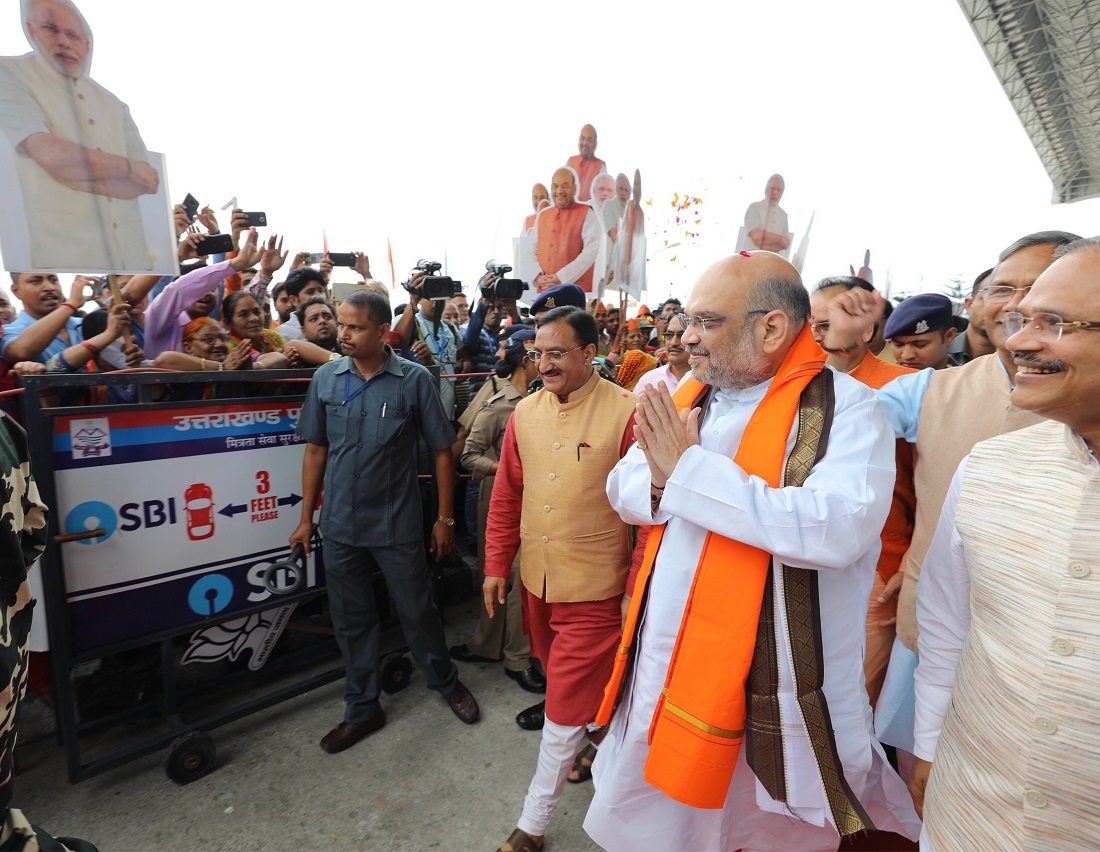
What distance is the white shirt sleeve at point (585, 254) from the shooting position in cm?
602

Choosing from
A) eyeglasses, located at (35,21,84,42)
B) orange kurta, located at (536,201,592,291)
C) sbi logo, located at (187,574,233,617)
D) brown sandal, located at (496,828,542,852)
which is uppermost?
eyeglasses, located at (35,21,84,42)

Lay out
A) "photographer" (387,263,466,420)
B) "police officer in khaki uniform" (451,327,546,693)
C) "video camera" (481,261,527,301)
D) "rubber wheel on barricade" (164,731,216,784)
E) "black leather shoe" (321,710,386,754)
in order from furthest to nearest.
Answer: "video camera" (481,261,527,301)
"photographer" (387,263,466,420)
"police officer in khaki uniform" (451,327,546,693)
"black leather shoe" (321,710,386,754)
"rubber wheel on barricade" (164,731,216,784)

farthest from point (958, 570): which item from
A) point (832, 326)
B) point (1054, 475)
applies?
point (832, 326)

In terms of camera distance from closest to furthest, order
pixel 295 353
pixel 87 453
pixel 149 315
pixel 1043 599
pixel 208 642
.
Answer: pixel 1043 599 → pixel 87 453 → pixel 208 642 → pixel 149 315 → pixel 295 353

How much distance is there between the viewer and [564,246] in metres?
6.07

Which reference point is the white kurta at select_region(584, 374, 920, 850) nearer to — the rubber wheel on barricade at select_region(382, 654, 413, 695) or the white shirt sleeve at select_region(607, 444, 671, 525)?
the white shirt sleeve at select_region(607, 444, 671, 525)

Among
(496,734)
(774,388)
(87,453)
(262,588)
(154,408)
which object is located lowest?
(496,734)

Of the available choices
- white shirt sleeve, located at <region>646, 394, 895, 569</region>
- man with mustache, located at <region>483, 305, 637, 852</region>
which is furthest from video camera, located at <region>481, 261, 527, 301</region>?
white shirt sleeve, located at <region>646, 394, 895, 569</region>

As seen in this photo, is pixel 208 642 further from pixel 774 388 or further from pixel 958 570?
pixel 958 570

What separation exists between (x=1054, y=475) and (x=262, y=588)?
3.08m

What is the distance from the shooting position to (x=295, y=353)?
365cm

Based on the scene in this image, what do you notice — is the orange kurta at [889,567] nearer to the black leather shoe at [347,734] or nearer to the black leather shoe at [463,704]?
the black leather shoe at [463,704]

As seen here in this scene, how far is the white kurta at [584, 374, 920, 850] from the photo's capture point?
4.61 feet

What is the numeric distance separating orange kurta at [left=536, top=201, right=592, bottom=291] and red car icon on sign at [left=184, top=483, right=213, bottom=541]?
4079mm
